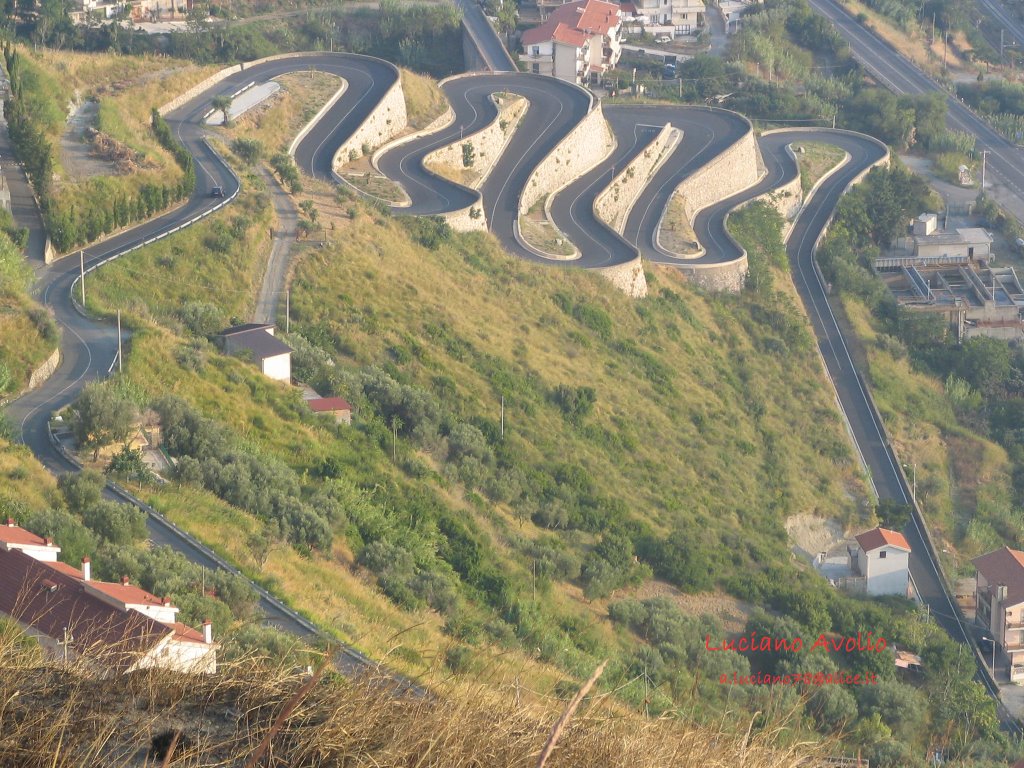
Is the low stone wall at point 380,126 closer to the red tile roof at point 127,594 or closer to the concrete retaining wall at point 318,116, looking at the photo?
the concrete retaining wall at point 318,116

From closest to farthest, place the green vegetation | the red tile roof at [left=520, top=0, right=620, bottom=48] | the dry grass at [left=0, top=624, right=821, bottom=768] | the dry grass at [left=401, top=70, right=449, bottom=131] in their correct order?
1. the dry grass at [left=0, top=624, right=821, bottom=768]
2. the green vegetation
3. the dry grass at [left=401, top=70, right=449, bottom=131]
4. the red tile roof at [left=520, top=0, right=620, bottom=48]

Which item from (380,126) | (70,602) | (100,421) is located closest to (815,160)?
(380,126)

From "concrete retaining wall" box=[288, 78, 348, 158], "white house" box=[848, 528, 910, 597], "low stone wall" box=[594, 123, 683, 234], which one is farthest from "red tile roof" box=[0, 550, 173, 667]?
"low stone wall" box=[594, 123, 683, 234]

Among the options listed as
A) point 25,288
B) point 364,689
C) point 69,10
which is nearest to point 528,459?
point 25,288

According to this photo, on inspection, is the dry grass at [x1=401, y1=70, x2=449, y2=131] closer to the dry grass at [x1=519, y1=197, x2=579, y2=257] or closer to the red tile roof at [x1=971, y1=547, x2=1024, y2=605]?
the dry grass at [x1=519, y1=197, x2=579, y2=257]

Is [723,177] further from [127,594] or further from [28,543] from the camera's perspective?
[127,594]

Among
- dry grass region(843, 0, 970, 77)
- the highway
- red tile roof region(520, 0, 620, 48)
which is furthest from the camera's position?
dry grass region(843, 0, 970, 77)

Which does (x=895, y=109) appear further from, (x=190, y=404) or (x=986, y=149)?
(x=190, y=404)
